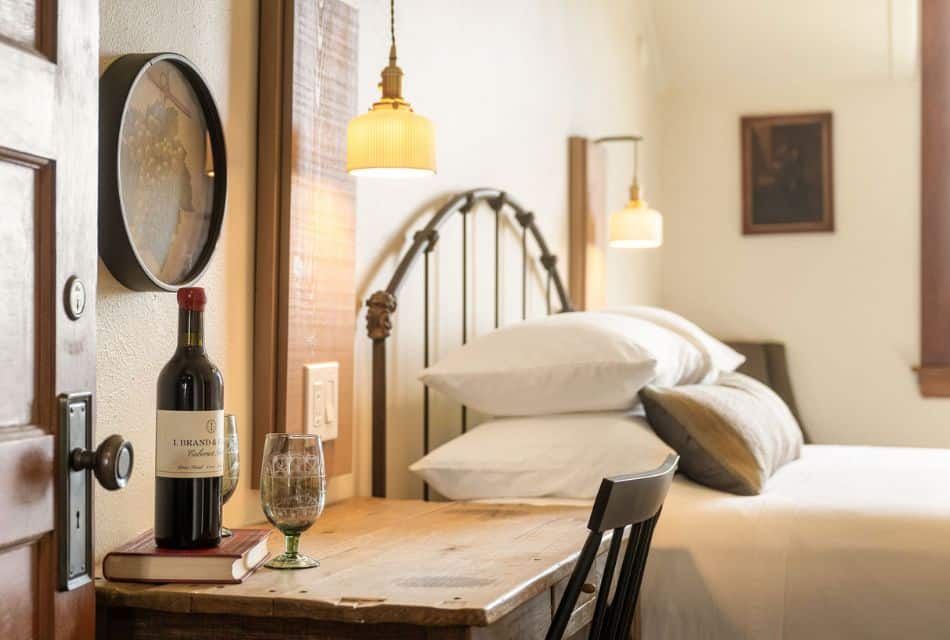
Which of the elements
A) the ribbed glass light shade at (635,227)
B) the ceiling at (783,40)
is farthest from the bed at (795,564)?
the ceiling at (783,40)

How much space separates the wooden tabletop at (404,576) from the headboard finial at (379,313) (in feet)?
1.45

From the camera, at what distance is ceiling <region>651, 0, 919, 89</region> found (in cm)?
454

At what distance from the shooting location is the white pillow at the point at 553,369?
7.46 ft

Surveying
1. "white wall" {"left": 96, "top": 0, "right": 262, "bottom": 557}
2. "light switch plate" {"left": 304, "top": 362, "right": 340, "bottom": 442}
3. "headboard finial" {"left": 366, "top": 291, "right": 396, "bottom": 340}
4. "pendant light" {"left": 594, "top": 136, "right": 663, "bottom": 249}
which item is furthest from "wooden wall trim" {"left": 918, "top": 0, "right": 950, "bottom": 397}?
"white wall" {"left": 96, "top": 0, "right": 262, "bottom": 557}

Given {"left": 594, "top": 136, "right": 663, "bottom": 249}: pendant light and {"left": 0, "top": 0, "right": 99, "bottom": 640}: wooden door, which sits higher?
{"left": 594, "top": 136, "right": 663, "bottom": 249}: pendant light

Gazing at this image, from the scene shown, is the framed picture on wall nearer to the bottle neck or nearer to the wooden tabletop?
the wooden tabletop

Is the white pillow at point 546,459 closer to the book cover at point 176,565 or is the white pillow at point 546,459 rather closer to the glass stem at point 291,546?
the glass stem at point 291,546

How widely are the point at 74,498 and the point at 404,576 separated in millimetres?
380

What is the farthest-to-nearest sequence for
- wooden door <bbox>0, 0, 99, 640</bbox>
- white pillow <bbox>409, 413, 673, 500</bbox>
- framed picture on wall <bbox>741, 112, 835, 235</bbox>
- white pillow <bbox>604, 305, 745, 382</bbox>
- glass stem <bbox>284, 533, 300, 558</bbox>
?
framed picture on wall <bbox>741, 112, 835, 235</bbox> < white pillow <bbox>604, 305, 745, 382</bbox> < white pillow <bbox>409, 413, 673, 500</bbox> < glass stem <bbox>284, 533, 300, 558</bbox> < wooden door <bbox>0, 0, 99, 640</bbox>

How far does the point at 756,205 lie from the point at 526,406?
9.06 feet

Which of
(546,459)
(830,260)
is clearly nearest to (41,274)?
(546,459)

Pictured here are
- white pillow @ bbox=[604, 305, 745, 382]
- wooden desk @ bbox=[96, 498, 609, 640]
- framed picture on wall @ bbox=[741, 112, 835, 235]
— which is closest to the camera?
wooden desk @ bbox=[96, 498, 609, 640]

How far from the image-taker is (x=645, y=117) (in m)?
4.66

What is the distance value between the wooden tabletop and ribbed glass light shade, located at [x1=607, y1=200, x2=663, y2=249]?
5.79 feet
